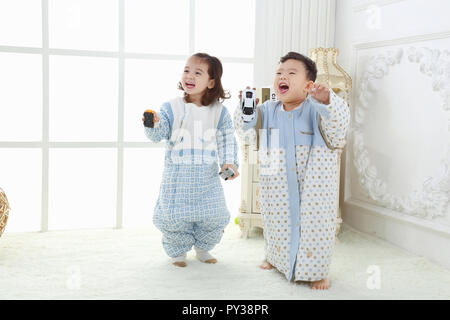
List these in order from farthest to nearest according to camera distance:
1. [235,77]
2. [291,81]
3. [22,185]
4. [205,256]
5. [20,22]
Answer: [235,77] → [22,185] → [20,22] → [205,256] → [291,81]

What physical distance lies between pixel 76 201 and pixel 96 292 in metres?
1.23

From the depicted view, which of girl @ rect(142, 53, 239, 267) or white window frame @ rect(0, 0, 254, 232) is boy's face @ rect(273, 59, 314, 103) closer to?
girl @ rect(142, 53, 239, 267)

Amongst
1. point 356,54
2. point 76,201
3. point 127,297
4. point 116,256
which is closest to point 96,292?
point 127,297

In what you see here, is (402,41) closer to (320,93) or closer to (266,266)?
(320,93)

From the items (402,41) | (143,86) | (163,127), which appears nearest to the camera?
(163,127)

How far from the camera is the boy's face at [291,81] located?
1942 mm

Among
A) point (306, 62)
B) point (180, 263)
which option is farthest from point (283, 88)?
point (180, 263)

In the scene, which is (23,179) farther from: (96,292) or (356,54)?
(356,54)

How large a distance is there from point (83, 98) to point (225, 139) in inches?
45.5

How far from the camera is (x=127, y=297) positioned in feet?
5.93

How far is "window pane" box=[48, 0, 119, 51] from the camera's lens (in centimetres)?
281

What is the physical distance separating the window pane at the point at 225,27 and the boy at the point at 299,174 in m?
1.16

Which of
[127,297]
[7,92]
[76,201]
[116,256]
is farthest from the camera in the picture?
[76,201]

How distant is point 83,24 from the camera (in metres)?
2.86
